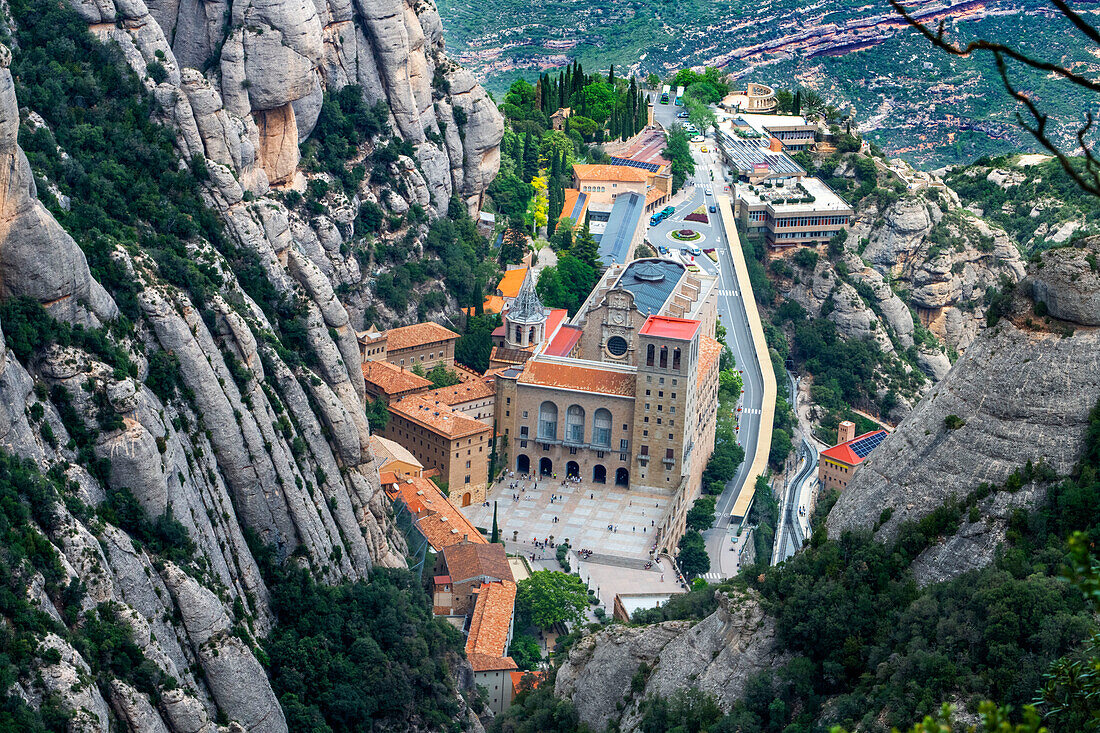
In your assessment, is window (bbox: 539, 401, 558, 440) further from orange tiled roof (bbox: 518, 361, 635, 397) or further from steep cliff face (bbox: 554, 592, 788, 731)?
steep cliff face (bbox: 554, 592, 788, 731)

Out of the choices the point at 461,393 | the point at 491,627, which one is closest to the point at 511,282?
the point at 461,393

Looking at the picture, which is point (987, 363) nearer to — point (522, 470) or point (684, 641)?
point (684, 641)

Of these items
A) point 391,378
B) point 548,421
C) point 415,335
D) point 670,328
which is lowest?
point 548,421

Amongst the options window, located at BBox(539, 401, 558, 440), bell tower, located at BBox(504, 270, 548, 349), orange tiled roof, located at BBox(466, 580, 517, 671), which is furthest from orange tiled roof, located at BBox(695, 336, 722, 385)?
orange tiled roof, located at BBox(466, 580, 517, 671)

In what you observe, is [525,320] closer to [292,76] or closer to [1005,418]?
[292,76]

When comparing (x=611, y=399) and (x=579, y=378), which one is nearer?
(x=611, y=399)

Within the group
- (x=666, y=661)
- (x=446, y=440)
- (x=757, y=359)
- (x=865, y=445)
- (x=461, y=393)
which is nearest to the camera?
(x=666, y=661)
